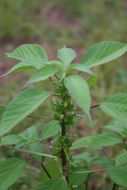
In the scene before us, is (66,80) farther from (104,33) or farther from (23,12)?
(23,12)

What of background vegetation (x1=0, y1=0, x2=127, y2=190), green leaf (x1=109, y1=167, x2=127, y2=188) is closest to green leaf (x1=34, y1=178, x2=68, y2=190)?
green leaf (x1=109, y1=167, x2=127, y2=188)

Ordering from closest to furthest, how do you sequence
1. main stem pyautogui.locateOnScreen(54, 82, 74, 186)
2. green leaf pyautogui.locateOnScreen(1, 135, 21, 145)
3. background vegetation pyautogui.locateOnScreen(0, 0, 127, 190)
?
main stem pyautogui.locateOnScreen(54, 82, 74, 186) < green leaf pyautogui.locateOnScreen(1, 135, 21, 145) < background vegetation pyautogui.locateOnScreen(0, 0, 127, 190)

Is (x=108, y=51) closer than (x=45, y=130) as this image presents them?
Yes

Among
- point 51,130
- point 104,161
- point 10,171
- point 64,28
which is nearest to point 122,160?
point 104,161

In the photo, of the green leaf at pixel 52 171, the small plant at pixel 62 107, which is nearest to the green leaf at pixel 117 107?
the small plant at pixel 62 107

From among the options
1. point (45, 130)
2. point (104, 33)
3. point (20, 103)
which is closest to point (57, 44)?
point (104, 33)

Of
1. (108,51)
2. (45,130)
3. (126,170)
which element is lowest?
(126,170)

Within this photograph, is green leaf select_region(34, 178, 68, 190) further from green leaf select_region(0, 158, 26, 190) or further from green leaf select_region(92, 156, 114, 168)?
green leaf select_region(92, 156, 114, 168)
